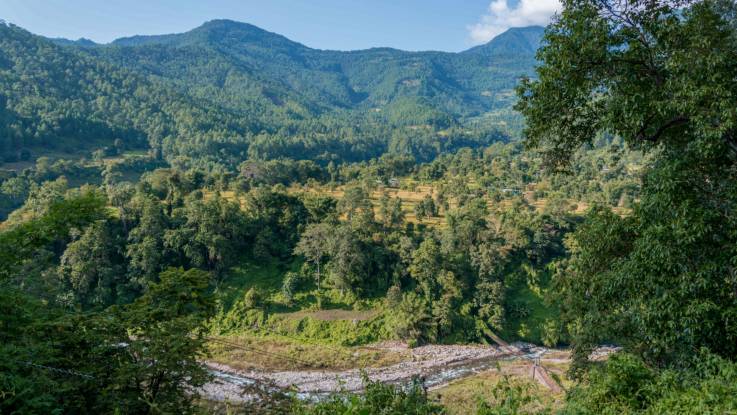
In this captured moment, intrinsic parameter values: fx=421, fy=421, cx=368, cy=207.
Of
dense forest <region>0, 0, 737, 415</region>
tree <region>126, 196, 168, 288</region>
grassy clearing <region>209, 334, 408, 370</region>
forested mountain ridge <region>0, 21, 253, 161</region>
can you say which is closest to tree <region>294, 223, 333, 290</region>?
dense forest <region>0, 0, 737, 415</region>

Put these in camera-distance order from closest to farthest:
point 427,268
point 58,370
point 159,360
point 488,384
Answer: point 58,370 → point 159,360 → point 488,384 → point 427,268

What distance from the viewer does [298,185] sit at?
204 feet

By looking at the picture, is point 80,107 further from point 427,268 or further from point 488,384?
point 488,384

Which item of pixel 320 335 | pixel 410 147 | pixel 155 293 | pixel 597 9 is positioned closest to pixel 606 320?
pixel 597 9

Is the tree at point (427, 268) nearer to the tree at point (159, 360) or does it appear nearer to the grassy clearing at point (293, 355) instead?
the grassy clearing at point (293, 355)

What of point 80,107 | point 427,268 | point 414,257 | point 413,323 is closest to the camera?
point 413,323

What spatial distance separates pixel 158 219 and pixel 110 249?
A: 14.5 feet

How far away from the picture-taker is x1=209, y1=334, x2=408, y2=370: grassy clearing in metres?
30.2

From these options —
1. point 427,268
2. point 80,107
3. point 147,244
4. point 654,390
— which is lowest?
point 427,268

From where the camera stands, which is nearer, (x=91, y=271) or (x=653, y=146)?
(x=653, y=146)

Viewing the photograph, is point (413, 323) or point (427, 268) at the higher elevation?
point (427, 268)

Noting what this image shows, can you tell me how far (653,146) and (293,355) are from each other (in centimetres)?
2779

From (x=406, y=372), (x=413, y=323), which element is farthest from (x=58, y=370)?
(x=413, y=323)

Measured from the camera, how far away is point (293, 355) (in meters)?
31.2
